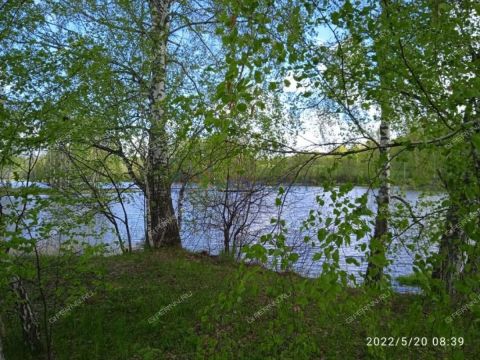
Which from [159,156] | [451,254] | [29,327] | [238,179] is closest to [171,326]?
[29,327]

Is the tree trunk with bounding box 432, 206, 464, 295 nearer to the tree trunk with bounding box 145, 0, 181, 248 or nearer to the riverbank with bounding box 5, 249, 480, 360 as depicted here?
the riverbank with bounding box 5, 249, 480, 360

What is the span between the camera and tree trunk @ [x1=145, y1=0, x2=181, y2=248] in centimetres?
812

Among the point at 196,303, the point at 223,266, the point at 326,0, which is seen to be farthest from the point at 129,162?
the point at 326,0

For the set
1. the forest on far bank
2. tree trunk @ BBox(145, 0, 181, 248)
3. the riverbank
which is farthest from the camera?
tree trunk @ BBox(145, 0, 181, 248)

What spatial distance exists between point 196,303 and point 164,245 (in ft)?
11.7

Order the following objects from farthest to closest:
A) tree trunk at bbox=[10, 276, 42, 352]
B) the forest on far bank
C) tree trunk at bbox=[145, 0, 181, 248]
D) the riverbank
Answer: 1. tree trunk at bbox=[145, 0, 181, 248]
2. the riverbank
3. tree trunk at bbox=[10, 276, 42, 352]
4. the forest on far bank

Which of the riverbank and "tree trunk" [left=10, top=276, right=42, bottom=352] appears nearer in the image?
"tree trunk" [left=10, top=276, right=42, bottom=352]

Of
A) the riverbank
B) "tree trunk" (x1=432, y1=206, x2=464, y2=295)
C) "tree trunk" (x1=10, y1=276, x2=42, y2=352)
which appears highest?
"tree trunk" (x1=432, y1=206, x2=464, y2=295)

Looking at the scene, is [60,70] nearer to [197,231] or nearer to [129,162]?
[129,162]

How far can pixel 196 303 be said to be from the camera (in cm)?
659

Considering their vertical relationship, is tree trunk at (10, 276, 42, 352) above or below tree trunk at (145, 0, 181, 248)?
below

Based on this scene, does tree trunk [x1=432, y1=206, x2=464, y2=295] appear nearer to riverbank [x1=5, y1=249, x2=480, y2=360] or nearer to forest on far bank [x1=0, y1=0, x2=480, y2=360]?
forest on far bank [x1=0, y1=0, x2=480, y2=360]

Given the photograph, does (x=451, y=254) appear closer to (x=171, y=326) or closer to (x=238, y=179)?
(x=171, y=326)

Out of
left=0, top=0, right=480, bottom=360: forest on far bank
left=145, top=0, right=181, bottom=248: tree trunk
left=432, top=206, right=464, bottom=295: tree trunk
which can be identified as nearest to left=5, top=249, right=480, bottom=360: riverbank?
left=0, top=0, right=480, bottom=360: forest on far bank
